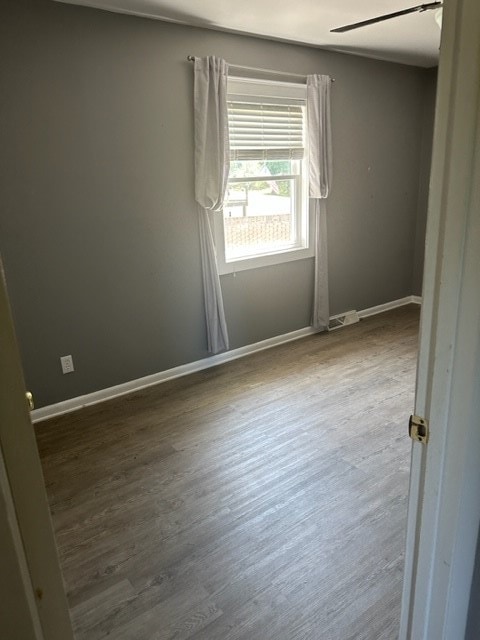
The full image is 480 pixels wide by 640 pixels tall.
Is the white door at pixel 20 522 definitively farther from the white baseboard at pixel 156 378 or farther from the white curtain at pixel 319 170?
the white curtain at pixel 319 170

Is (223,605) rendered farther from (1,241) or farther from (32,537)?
(1,241)

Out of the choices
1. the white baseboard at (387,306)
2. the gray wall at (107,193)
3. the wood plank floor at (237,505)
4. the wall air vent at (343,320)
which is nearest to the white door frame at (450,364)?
the wood plank floor at (237,505)

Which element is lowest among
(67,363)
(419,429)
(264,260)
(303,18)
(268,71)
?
(67,363)

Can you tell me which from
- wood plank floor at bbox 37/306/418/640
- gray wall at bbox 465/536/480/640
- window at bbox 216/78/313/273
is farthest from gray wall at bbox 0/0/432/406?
gray wall at bbox 465/536/480/640

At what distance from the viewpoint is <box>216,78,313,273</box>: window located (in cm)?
349

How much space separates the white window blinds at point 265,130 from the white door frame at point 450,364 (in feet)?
9.39

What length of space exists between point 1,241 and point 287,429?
6.78ft

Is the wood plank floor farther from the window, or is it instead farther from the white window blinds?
the white window blinds

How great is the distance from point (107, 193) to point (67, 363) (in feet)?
3.85

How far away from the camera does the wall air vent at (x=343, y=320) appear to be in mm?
4574

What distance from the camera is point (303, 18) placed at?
9.67ft

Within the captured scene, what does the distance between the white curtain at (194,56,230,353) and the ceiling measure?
0.31m

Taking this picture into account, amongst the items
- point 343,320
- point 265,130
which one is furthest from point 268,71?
point 343,320

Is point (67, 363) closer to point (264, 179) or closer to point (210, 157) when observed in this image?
point (210, 157)
